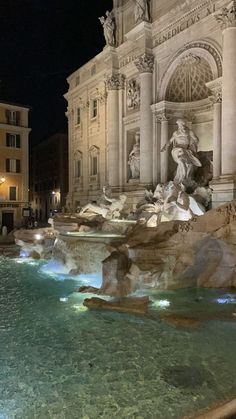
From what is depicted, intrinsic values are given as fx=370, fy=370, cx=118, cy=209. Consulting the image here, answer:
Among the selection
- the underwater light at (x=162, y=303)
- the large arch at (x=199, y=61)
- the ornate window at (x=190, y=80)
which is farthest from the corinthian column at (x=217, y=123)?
the underwater light at (x=162, y=303)

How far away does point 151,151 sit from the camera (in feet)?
60.8

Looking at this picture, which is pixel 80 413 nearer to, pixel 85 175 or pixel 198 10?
pixel 198 10

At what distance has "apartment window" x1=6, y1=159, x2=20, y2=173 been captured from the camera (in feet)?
112

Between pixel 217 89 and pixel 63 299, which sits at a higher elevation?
pixel 217 89

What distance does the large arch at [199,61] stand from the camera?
15125mm

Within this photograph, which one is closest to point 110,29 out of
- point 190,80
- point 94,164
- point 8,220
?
point 190,80

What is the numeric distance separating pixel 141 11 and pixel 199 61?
429 cm

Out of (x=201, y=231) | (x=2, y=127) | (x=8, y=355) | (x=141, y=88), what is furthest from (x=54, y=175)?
(x=8, y=355)

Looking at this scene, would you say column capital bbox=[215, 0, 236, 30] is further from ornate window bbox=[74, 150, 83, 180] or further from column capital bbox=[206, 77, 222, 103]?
ornate window bbox=[74, 150, 83, 180]

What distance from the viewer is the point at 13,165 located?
Answer: 34406 mm

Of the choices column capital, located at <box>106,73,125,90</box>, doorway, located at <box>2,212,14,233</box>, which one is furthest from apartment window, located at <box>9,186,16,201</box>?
column capital, located at <box>106,73,125,90</box>

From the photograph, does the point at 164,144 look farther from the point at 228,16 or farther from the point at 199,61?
the point at 228,16

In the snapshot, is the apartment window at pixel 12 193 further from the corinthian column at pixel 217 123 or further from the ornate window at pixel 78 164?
the corinthian column at pixel 217 123

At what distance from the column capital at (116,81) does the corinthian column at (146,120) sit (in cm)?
261
